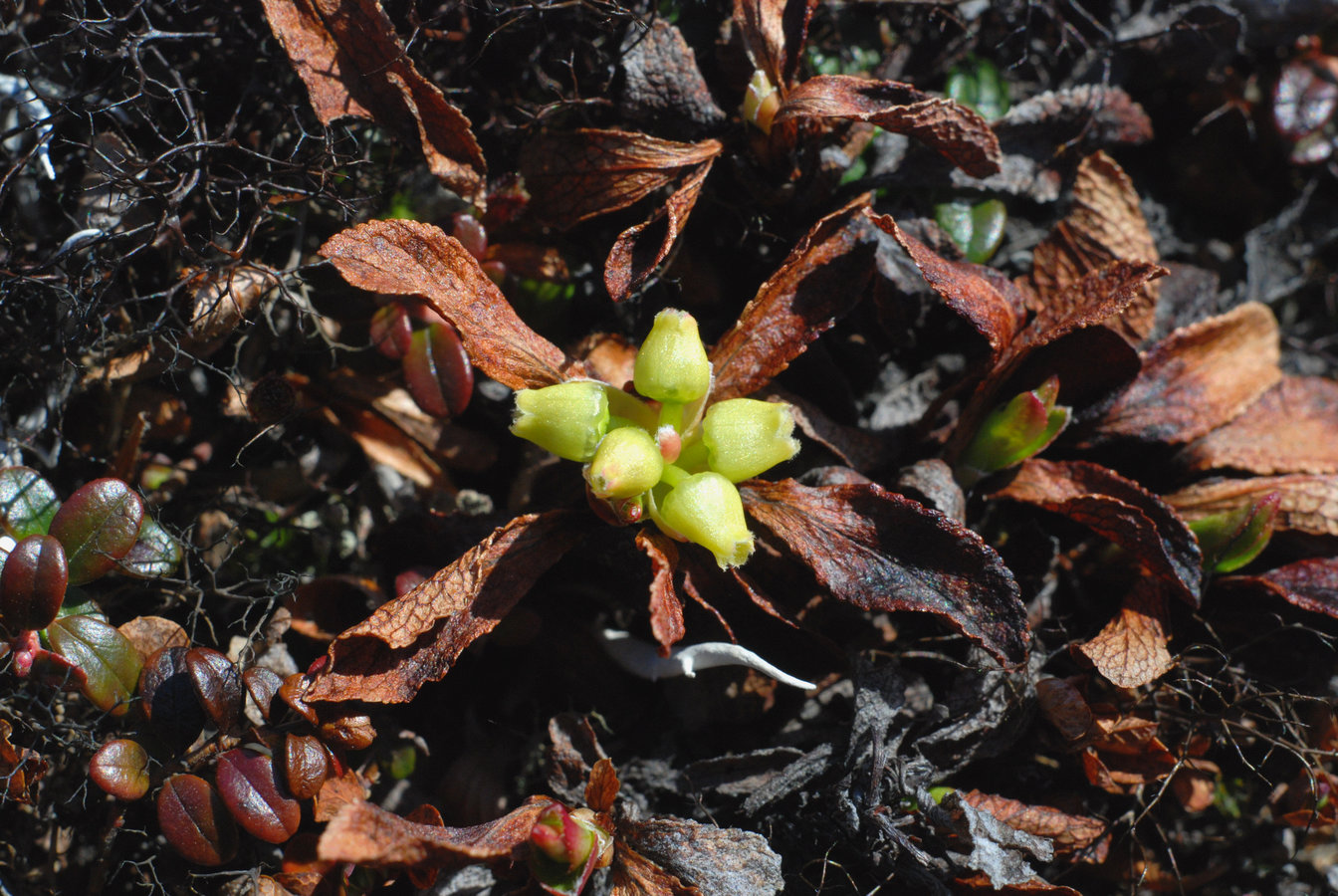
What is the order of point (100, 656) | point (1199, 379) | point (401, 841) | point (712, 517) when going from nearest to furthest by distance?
point (401, 841) → point (712, 517) → point (100, 656) → point (1199, 379)

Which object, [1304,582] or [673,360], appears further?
[1304,582]

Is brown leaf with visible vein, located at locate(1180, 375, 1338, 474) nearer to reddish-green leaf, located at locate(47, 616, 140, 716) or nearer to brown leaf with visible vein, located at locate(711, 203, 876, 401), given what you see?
brown leaf with visible vein, located at locate(711, 203, 876, 401)

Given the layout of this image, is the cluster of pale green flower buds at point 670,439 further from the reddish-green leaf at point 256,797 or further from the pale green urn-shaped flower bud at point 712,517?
the reddish-green leaf at point 256,797

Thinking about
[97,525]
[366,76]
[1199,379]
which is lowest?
[1199,379]

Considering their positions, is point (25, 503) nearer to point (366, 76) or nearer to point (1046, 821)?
point (366, 76)

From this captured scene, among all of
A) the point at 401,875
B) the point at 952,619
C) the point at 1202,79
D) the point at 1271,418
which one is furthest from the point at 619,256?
the point at 1202,79

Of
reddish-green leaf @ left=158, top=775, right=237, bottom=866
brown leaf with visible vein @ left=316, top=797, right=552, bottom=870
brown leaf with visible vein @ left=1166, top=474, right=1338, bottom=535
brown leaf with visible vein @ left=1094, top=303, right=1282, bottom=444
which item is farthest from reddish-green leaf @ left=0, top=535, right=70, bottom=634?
brown leaf with visible vein @ left=1166, top=474, right=1338, bottom=535

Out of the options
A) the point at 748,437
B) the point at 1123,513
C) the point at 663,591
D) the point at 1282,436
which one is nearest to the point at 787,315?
the point at 748,437

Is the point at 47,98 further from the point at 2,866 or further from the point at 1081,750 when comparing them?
the point at 1081,750
